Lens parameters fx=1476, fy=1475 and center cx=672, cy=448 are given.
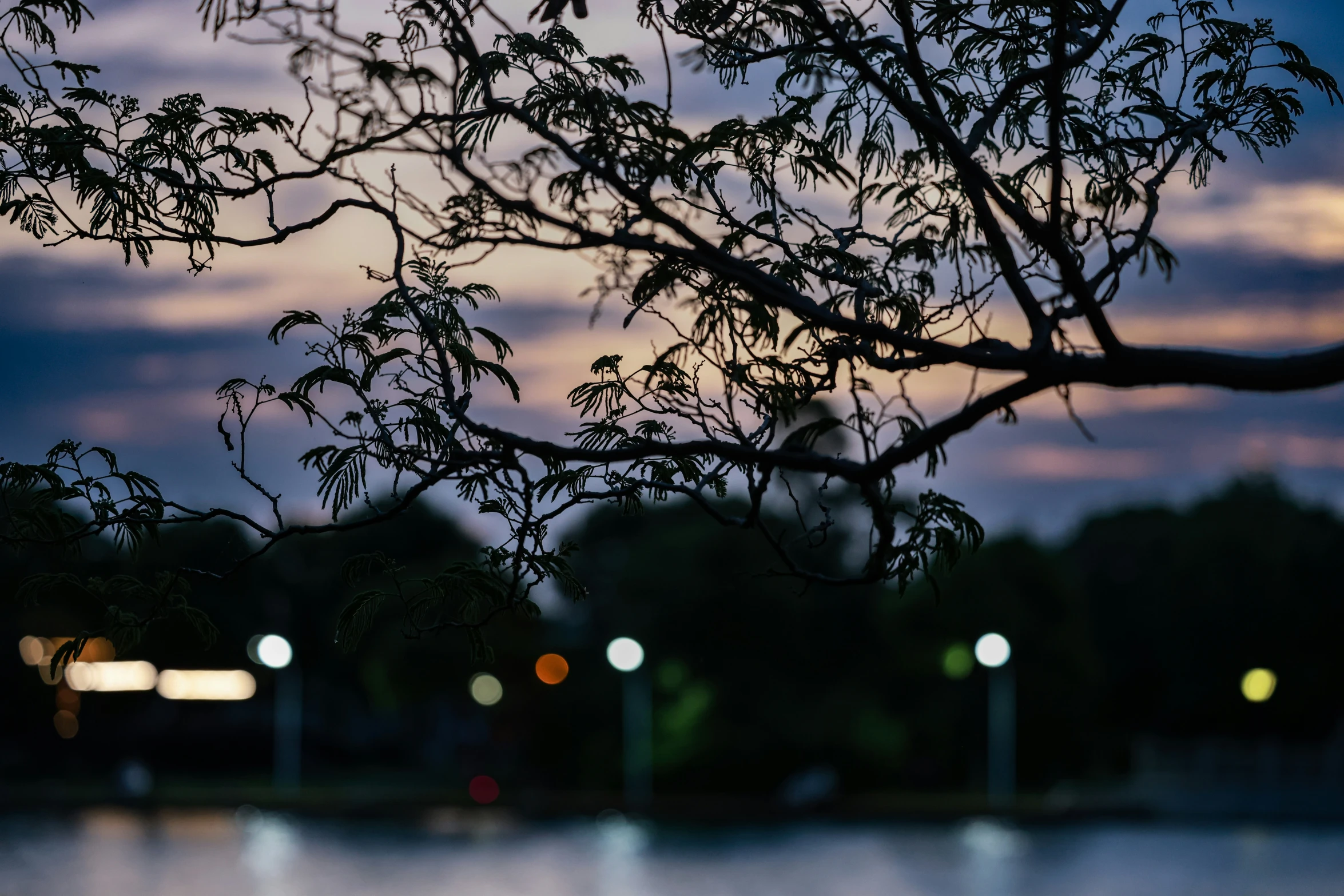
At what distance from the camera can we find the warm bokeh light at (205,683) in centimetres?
3859

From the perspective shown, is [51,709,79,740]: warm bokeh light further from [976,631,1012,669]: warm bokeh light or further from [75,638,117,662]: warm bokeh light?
[976,631,1012,669]: warm bokeh light

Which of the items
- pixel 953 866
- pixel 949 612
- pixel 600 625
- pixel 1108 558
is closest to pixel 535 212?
pixel 953 866

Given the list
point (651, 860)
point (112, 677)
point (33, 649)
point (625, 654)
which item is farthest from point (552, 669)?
point (33, 649)

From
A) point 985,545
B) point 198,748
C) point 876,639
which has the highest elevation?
point 985,545

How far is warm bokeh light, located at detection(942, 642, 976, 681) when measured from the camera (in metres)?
28.0

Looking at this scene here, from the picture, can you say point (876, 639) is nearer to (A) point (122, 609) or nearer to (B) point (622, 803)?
(B) point (622, 803)

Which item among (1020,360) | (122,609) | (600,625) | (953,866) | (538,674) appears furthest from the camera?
(600,625)

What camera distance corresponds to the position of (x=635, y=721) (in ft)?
92.5

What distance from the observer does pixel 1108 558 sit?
4431cm

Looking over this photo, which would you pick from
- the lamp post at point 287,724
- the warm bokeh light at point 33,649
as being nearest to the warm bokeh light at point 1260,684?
the lamp post at point 287,724

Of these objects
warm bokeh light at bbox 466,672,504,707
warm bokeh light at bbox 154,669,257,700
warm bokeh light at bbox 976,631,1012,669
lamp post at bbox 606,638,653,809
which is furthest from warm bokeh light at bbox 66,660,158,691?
warm bokeh light at bbox 976,631,1012,669

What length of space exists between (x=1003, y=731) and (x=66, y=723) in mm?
23843

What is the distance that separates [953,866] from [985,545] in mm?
12264

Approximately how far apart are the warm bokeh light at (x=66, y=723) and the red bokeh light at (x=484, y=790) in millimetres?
14633
